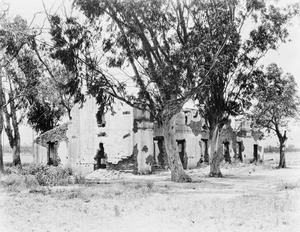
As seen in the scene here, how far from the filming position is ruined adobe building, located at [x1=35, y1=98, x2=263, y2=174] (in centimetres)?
2353

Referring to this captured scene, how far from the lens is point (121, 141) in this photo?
77.8 feet

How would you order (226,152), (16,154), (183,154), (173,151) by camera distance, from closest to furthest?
1. (173,151)
2. (183,154)
3. (16,154)
4. (226,152)

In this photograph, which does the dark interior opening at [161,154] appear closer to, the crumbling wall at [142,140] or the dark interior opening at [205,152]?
the crumbling wall at [142,140]

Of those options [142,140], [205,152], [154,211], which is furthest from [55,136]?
[154,211]

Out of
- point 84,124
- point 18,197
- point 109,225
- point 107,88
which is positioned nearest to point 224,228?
point 109,225

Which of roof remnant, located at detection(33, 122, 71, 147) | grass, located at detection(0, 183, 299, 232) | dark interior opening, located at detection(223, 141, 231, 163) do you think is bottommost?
grass, located at detection(0, 183, 299, 232)

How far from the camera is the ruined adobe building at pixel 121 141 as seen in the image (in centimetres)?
2353

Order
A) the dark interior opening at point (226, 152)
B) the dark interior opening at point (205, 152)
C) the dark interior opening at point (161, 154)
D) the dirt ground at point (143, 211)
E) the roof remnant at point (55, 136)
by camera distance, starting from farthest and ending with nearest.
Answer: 1. the dark interior opening at point (226, 152)
2. the dark interior opening at point (205, 152)
3. the roof remnant at point (55, 136)
4. the dark interior opening at point (161, 154)
5. the dirt ground at point (143, 211)

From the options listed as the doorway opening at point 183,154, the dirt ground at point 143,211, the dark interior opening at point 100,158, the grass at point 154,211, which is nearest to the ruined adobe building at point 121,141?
the doorway opening at point 183,154

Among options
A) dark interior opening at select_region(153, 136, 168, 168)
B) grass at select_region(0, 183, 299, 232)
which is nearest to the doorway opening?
dark interior opening at select_region(153, 136, 168, 168)

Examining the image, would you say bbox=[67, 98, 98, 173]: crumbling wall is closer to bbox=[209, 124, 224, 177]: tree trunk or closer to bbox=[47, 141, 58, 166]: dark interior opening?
bbox=[47, 141, 58, 166]: dark interior opening

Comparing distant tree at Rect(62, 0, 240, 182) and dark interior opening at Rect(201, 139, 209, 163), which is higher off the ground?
distant tree at Rect(62, 0, 240, 182)

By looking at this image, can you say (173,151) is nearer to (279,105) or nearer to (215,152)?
(215,152)

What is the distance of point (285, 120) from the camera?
32.5m
